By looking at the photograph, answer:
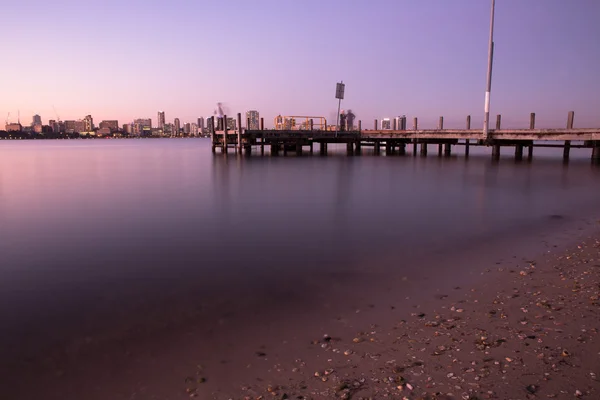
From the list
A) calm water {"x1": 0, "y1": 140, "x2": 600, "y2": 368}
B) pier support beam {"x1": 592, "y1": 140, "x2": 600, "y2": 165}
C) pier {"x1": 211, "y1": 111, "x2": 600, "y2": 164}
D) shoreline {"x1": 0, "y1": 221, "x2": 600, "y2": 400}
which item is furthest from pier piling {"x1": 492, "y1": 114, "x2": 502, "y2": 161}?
shoreline {"x1": 0, "y1": 221, "x2": 600, "y2": 400}

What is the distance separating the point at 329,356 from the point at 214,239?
6.64 m

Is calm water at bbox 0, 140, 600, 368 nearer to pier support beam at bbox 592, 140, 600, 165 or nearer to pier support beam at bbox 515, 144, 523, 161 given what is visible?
pier support beam at bbox 592, 140, 600, 165

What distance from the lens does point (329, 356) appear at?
183 inches

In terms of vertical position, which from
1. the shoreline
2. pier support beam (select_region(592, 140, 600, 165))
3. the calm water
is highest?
pier support beam (select_region(592, 140, 600, 165))

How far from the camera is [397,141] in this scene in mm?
58125

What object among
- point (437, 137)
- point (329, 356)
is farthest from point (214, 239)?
point (437, 137)

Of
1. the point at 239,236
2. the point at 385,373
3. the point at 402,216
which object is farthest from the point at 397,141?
the point at 385,373

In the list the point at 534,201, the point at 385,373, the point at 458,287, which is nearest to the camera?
the point at 385,373

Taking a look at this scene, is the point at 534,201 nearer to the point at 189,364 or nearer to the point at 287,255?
the point at 287,255

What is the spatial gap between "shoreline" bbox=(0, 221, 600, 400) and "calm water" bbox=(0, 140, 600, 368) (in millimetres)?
851

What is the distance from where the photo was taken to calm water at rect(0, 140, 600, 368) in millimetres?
6566

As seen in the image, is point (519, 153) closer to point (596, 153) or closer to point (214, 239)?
point (596, 153)

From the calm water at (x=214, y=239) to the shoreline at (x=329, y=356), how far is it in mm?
851

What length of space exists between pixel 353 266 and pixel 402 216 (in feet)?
19.9
